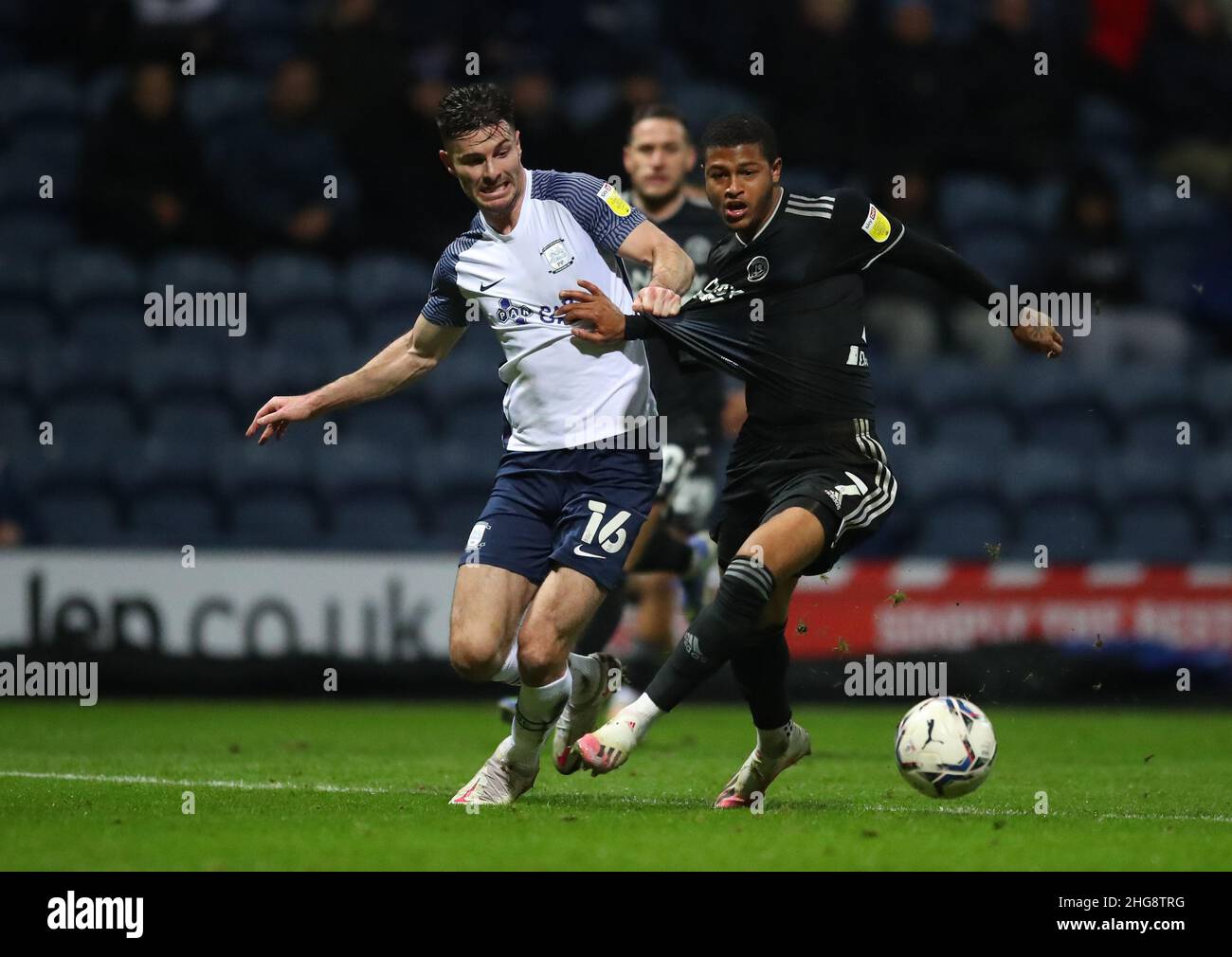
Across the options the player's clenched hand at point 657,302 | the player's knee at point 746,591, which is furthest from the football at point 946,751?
the player's clenched hand at point 657,302

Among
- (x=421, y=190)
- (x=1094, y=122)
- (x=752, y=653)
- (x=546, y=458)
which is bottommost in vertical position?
(x=752, y=653)

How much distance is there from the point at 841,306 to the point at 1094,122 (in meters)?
9.46

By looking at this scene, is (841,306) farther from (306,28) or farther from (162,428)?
(306,28)

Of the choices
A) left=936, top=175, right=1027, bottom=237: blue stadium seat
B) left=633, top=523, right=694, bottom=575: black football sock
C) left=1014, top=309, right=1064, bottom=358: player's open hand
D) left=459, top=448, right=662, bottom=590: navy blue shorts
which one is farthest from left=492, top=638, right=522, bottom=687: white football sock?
left=936, top=175, right=1027, bottom=237: blue stadium seat

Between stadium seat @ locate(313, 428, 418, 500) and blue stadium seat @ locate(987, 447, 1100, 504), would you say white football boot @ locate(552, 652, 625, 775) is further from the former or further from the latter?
blue stadium seat @ locate(987, 447, 1100, 504)

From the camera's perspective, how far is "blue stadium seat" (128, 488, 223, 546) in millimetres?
11414

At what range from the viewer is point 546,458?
6.05 m

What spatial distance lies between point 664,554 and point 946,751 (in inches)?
130

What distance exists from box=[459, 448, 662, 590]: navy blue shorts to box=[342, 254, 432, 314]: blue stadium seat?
6.63m

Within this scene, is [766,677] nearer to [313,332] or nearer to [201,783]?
[201,783]

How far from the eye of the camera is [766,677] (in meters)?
5.95

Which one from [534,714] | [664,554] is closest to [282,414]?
[534,714]

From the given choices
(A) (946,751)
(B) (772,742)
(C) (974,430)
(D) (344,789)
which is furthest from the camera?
(C) (974,430)
